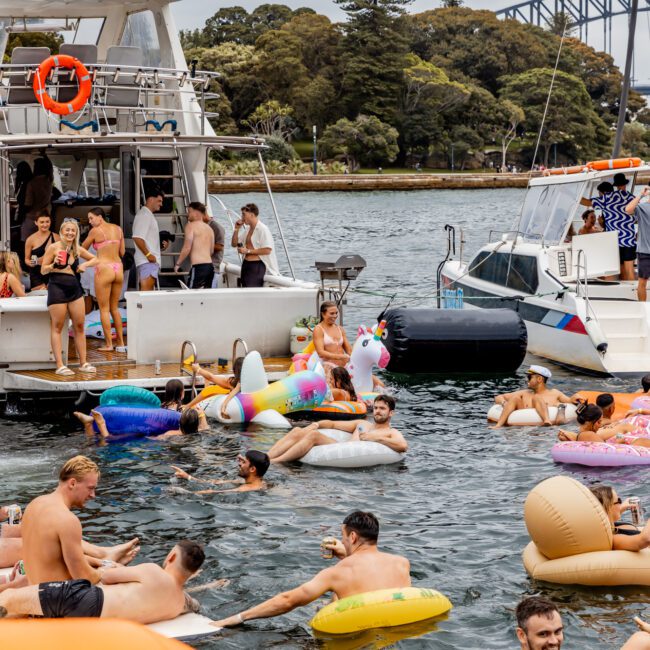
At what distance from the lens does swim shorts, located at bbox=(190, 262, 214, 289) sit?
57.5 feet

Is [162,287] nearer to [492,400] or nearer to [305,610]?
[492,400]

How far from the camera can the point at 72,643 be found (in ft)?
23.9

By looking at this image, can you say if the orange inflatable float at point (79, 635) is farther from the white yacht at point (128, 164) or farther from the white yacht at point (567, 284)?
the white yacht at point (567, 284)

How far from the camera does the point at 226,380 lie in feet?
50.8

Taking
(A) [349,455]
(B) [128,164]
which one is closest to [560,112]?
(B) [128,164]

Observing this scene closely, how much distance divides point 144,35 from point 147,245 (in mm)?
4891

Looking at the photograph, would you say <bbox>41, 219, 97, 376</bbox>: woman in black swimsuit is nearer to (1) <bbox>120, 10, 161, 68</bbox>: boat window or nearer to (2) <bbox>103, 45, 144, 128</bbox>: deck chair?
(2) <bbox>103, 45, 144, 128</bbox>: deck chair

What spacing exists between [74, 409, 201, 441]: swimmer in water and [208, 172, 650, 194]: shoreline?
72065 millimetres

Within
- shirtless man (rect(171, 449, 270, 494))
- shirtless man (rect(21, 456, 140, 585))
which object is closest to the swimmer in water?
shirtless man (rect(171, 449, 270, 494))

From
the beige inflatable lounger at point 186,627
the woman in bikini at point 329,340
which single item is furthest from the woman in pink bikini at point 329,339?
the beige inflatable lounger at point 186,627

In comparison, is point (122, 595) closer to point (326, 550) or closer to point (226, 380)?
point (326, 550)

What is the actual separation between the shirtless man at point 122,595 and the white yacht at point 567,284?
11.3 meters

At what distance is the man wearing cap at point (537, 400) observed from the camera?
52.7 ft

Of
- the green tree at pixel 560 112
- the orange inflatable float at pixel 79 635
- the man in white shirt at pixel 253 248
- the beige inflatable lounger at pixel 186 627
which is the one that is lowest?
the beige inflatable lounger at pixel 186 627
